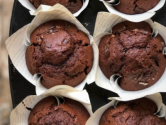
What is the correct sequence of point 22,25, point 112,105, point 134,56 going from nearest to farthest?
1. point 134,56
2. point 112,105
3. point 22,25

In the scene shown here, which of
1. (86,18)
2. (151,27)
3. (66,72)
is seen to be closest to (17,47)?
(66,72)

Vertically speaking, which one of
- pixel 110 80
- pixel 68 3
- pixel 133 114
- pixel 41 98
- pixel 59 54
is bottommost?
pixel 133 114

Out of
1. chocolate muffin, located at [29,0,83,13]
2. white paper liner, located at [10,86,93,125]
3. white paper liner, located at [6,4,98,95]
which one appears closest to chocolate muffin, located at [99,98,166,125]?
white paper liner, located at [10,86,93,125]

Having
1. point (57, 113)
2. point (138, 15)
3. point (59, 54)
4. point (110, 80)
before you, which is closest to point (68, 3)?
point (59, 54)

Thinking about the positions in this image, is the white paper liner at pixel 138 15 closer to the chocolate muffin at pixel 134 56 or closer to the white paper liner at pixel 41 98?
the chocolate muffin at pixel 134 56

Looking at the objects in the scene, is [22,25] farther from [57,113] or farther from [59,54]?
[57,113]

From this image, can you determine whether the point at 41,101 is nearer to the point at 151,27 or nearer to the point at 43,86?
the point at 43,86
